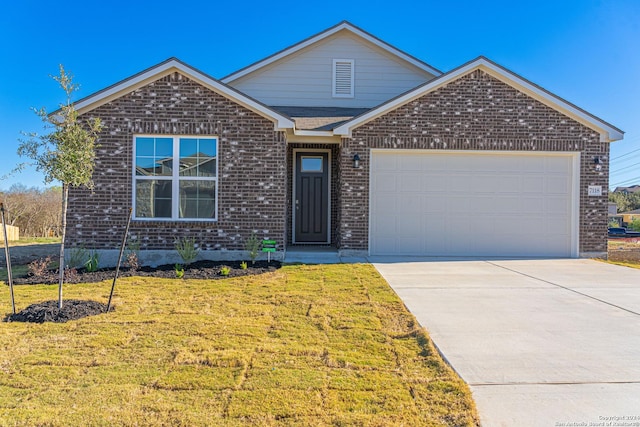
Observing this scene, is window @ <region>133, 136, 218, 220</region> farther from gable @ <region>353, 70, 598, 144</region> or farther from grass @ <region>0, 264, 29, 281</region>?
gable @ <region>353, 70, 598, 144</region>

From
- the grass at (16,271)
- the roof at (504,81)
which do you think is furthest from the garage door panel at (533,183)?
the grass at (16,271)

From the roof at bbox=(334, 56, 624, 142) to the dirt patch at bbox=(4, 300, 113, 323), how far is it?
6362 millimetres

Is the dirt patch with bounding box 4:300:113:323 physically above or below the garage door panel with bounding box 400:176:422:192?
below

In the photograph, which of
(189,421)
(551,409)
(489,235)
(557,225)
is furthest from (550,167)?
(189,421)

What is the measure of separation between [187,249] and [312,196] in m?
4.18

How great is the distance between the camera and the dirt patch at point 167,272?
23.5ft

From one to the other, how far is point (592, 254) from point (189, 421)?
10796 mm

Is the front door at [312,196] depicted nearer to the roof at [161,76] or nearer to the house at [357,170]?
the house at [357,170]

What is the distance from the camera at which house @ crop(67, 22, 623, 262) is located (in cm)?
898

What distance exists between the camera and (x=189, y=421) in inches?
103

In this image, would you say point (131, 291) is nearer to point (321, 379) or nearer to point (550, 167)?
point (321, 379)

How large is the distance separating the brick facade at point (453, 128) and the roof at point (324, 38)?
125 inches

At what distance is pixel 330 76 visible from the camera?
41.7ft

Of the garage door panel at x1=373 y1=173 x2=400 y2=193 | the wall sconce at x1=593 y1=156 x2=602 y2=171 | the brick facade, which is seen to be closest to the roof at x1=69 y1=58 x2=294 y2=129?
the brick facade
